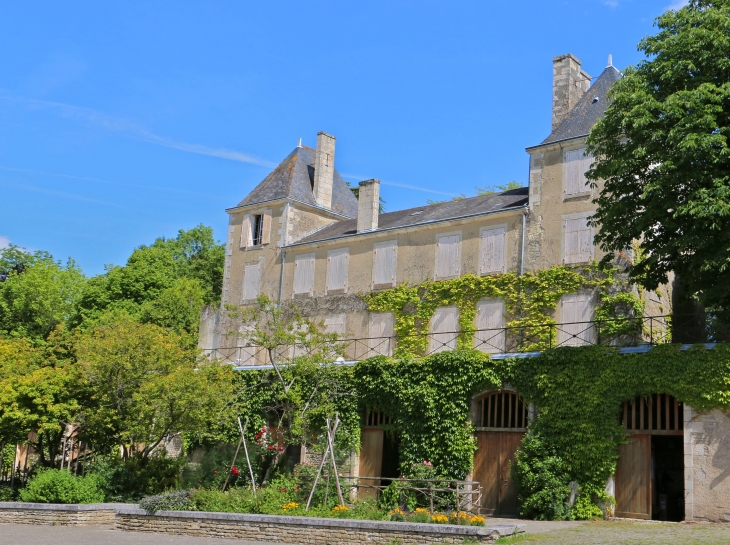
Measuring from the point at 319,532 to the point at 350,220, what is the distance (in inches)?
654

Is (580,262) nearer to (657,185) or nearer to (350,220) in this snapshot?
(657,185)

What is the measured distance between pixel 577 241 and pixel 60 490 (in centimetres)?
1465

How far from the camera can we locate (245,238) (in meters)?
30.9

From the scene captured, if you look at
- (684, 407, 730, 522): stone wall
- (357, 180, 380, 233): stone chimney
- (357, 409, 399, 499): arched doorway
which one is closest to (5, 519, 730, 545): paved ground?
(684, 407, 730, 522): stone wall

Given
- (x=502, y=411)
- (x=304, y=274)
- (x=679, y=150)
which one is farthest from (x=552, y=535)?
(x=304, y=274)

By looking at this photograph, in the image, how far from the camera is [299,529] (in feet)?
51.4

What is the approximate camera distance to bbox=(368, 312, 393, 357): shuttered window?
85.3 feet

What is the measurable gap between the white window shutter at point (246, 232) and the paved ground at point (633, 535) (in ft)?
57.6

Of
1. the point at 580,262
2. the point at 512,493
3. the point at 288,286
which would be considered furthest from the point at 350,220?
the point at 512,493

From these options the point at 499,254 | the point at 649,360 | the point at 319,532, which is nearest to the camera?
the point at 319,532

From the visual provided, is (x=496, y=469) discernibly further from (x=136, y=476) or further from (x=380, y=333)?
(x=136, y=476)

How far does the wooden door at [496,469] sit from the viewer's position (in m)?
19.8

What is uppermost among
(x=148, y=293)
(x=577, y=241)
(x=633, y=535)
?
(x=148, y=293)

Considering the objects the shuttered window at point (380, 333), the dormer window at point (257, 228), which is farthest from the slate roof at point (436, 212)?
the shuttered window at point (380, 333)
